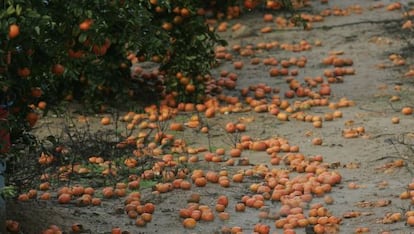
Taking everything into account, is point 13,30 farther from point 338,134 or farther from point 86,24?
point 338,134

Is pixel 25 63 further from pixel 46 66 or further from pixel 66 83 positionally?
pixel 66 83

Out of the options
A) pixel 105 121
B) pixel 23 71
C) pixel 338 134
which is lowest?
pixel 338 134

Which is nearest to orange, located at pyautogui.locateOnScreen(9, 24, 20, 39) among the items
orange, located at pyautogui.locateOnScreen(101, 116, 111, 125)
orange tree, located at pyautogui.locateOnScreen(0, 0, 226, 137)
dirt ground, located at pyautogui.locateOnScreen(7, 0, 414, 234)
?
orange tree, located at pyautogui.locateOnScreen(0, 0, 226, 137)

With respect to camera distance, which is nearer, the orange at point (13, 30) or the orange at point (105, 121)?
the orange at point (13, 30)

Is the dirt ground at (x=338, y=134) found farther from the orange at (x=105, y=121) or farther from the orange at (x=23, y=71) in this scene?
the orange at (x=23, y=71)

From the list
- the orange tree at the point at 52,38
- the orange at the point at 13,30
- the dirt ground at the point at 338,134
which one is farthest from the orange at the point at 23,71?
the dirt ground at the point at 338,134

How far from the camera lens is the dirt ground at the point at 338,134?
6.40 m

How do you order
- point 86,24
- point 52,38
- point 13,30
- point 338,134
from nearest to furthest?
point 13,30
point 86,24
point 52,38
point 338,134

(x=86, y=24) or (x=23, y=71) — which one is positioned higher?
(x=86, y=24)

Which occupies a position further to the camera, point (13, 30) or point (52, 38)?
point (52, 38)

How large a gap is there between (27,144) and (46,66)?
532 mm

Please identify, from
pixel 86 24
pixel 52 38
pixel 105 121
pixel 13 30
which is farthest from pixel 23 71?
pixel 105 121

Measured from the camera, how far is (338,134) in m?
8.20

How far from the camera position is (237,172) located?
24.3 feet
